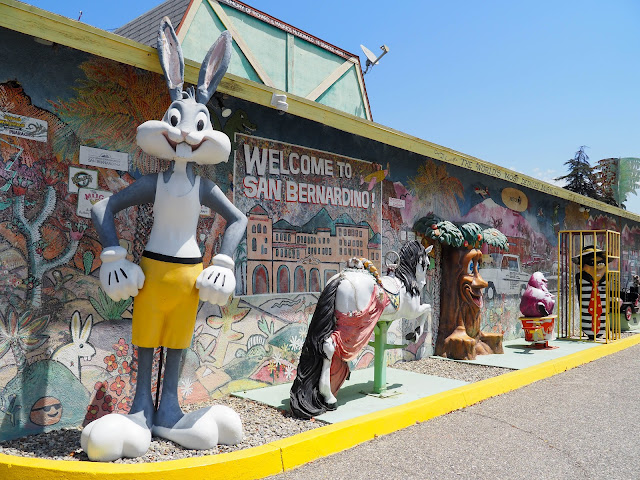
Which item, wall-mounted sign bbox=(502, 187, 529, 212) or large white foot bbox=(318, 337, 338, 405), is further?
wall-mounted sign bbox=(502, 187, 529, 212)

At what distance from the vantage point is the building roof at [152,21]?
372 inches

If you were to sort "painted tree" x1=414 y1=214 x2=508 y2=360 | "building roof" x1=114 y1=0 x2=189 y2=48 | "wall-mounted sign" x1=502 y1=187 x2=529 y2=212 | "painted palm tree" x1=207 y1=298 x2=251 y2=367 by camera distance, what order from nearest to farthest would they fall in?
1. "painted palm tree" x1=207 y1=298 x2=251 y2=367
2. "painted tree" x1=414 y1=214 x2=508 y2=360
3. "wall-mounted sign" x1=502 y1=187 x2=529 y2=212
4. "building roof" x1=114 y1=0 x2=189 y2=48

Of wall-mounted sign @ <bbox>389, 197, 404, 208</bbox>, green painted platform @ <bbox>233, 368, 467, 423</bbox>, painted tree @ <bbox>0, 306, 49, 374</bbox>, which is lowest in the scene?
green painted platform @ <bbox>233, 368, 467, 423</bbox>

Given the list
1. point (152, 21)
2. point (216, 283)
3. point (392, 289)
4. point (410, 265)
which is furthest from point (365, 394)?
point (152, 21)

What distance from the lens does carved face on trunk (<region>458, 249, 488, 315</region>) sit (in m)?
7.17

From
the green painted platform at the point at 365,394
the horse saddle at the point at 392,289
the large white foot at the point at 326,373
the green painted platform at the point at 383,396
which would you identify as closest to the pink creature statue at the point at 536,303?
the green painted platform at the point at 383,396

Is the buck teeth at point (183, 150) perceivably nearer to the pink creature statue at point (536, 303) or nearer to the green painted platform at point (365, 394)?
the green painted platform at point (365, 394)

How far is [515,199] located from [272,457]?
24.4ft

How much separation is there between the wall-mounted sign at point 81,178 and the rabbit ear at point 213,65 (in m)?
1.08

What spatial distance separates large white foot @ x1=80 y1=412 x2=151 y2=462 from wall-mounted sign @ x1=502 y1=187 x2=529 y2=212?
7.45 metres

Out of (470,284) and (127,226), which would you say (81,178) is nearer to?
(127,226)

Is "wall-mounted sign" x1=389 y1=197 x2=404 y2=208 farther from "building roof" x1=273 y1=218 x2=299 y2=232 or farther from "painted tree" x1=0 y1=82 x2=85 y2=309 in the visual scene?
"painted tree" x1=0 y1=82 x2=85 y2=309

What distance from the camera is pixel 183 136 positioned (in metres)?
3.51

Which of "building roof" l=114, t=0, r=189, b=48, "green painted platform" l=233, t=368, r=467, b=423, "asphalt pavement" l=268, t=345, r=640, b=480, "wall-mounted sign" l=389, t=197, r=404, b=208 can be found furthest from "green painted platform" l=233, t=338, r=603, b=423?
"building roof" l=114, t=0, r=189, b=48
